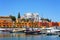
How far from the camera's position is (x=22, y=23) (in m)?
89.7

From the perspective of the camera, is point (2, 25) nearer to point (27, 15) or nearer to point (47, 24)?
point (47, 24)

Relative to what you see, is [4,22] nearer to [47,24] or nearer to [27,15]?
[47,24]

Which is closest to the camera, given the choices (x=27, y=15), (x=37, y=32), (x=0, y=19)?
(x=37, y=32)

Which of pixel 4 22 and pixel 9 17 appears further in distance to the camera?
pixel 9 17

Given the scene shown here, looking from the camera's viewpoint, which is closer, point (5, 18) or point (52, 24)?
point (52, 24)

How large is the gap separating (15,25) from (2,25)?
462 centimetres

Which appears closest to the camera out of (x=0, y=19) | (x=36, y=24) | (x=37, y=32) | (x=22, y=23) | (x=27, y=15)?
(x=37, y=32)

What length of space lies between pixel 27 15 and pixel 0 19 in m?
24.1

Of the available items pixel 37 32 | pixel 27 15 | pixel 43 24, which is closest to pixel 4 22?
pixel 43 24

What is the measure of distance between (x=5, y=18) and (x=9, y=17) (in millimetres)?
1697

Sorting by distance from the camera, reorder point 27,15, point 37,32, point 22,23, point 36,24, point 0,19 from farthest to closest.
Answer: point 27,15
point 0,19
point 22,23
point 36,24
point 37,32

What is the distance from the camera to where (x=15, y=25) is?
88438 mm

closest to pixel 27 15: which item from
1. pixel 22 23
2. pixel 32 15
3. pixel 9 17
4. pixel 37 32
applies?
pixel 32 15

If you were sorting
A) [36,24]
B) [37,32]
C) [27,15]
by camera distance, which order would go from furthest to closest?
[27,15] → [36,24] → [37,32]
